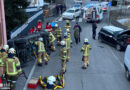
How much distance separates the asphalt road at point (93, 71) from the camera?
11609 millimetres

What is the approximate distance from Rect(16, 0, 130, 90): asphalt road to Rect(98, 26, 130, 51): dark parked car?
1.87 feet

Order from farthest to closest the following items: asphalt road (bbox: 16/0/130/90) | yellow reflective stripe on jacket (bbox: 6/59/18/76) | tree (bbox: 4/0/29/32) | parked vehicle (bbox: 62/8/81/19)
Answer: parked vehicle (bbox: 62/8/81/19) → tree (bbox: 4/0/29/32) → asphalt road (bbox: 16/0/130/90) → yellow reflective stripe on jacket (bbox: 6/59/18/76)

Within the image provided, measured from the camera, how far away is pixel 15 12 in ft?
63.2

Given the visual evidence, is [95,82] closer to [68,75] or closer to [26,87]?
[68,75]

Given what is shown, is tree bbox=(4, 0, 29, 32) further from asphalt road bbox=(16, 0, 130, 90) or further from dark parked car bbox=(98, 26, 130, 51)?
dark parked car bbox=(98, 26, 130, 51)

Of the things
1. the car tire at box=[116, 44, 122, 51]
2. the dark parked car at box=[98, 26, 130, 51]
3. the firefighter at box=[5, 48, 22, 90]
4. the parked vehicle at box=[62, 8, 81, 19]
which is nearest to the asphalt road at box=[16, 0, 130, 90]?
the car tire at box=[116, 44, 122, 51]

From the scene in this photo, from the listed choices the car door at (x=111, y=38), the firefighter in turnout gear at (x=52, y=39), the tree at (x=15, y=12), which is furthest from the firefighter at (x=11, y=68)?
the car door at (x=111, y=38)

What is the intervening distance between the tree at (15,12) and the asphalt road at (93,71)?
13.1 feet

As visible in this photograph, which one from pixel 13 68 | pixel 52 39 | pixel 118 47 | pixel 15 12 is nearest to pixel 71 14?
pixel 15 12

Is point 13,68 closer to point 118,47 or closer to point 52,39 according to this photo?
point 52,39

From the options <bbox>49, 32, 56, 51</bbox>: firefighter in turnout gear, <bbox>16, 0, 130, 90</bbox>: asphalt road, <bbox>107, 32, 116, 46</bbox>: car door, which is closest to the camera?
<bbox>16, 0, 130, 90</bbox>: asphalt road

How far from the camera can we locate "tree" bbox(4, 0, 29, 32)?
18.9m

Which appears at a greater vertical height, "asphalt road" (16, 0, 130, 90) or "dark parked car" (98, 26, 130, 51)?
"dark parked car" (98, 26, 130, 51)

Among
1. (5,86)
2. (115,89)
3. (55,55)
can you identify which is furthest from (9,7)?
(115,89)
